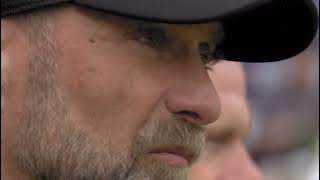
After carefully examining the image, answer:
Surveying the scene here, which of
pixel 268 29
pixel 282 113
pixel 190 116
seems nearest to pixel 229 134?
pixel 268 29

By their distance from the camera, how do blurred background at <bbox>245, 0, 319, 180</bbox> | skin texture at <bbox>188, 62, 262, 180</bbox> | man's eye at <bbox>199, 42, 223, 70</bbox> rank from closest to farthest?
1. man's eye at <bbox>199, 42, 223, 70</bbox>
2. skin texture at <bbox>188, 62, 262, 180</bbox>
3. blurred background at <bbox>245, 0, 319, 180</bbox>

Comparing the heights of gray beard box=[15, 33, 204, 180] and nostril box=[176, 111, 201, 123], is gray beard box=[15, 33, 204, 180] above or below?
below

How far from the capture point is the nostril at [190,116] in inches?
78.9

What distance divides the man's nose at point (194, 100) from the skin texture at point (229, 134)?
0.78 meters

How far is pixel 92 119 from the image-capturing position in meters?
2.01

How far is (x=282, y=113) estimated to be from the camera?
5523mm

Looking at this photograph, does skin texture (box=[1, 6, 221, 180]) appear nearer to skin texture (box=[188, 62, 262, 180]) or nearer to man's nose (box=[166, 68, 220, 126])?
man's nose (box=[166, 68, 220, 126])

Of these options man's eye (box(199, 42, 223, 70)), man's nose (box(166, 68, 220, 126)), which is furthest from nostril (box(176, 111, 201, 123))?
man's eye (box(199, 42, 223, 70))

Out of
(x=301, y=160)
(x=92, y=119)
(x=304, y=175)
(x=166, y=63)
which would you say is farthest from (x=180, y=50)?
(x=301, y=160)

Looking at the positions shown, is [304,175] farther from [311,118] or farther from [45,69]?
[45,69]

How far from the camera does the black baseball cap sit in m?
1.93

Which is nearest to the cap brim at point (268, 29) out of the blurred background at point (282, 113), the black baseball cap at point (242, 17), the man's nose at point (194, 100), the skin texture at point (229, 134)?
the black baseball cap at point (242, 17)

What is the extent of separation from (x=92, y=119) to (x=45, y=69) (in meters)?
0.14

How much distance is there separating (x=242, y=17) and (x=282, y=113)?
3365mm
